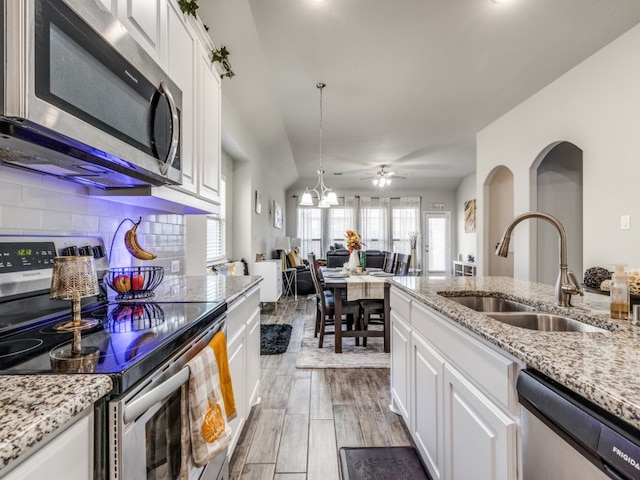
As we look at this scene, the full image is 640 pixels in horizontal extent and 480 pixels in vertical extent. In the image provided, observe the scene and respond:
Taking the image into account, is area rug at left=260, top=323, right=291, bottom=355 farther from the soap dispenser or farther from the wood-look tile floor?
the soap dispenser

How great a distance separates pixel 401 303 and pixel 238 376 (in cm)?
102

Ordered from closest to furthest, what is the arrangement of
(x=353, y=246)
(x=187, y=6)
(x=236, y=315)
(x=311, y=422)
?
1. (x=187, y=6)
2. (x=236, y=315)
3. (x=311, y=422)
4. (x=353, y=246)

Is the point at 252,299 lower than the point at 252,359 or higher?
higher

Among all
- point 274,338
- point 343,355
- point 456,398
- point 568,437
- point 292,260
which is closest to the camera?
point 568,437

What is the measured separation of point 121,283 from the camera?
4.69 feet

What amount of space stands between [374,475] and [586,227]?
3.17 m

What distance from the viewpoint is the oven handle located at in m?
0.71

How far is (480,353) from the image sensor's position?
1030 millimetres

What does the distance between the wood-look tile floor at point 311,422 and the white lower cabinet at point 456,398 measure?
0.32 metres

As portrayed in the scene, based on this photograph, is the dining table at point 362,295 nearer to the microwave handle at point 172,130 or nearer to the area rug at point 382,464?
the area rug at point 382,464

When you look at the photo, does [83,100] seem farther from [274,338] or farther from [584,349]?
[274,338]

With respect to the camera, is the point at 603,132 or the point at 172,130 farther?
the point at 603,132

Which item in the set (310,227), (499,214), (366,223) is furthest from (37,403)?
(366,223)

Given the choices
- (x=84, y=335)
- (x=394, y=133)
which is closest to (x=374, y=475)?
(x=84, y=335)
